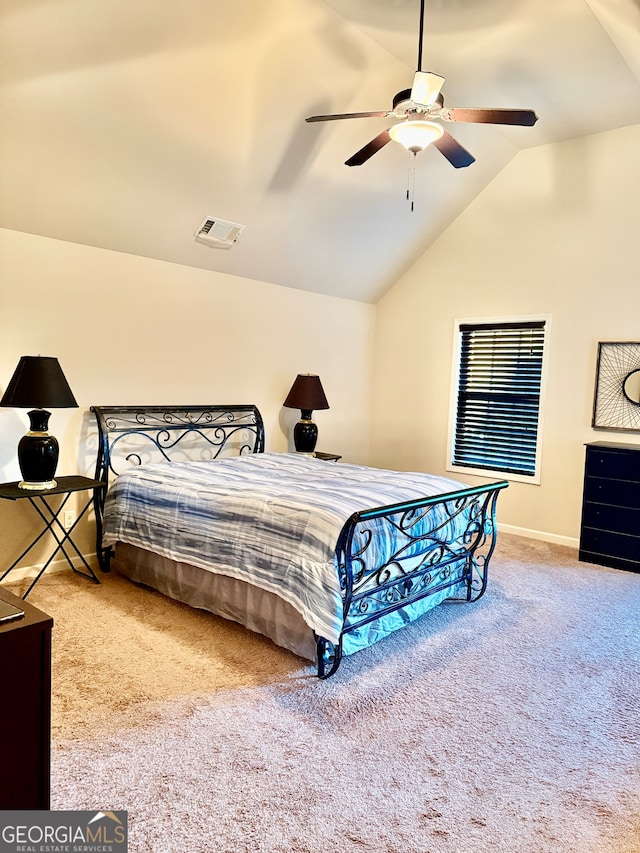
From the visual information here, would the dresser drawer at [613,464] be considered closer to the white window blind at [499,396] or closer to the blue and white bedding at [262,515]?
the white window blind at [499,396]

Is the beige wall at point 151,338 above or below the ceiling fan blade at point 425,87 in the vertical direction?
below

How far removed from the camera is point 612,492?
4.41 metres

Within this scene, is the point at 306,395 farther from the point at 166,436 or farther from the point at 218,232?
the point at 218,232

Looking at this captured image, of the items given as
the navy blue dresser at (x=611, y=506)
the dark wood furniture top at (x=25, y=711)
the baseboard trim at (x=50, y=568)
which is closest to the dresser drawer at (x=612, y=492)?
the navy blue dresser at (x=611, y=506)

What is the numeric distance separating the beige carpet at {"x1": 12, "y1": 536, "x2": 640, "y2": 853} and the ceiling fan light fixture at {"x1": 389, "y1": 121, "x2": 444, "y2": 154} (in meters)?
2.60

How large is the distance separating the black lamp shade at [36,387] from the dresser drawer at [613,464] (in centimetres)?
376

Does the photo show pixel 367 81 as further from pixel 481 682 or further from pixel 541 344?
pixel 481 682

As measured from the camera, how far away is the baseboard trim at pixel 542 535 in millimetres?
4969

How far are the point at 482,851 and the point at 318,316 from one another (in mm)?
4702

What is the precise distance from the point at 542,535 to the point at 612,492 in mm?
907

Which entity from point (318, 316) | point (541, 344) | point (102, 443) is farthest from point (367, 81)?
point (102, 443)

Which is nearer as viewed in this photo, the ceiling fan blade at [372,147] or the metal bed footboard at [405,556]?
the metal bed footboard at [405,556]

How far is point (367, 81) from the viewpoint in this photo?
3783 millimetres

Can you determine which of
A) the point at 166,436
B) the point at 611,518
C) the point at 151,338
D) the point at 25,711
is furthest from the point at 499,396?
the point at 25,711
